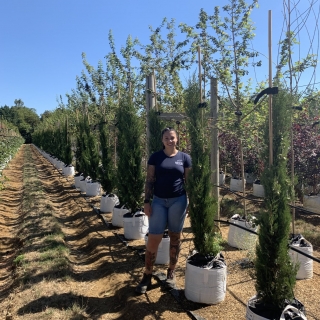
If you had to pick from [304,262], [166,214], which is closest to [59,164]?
[166,214]

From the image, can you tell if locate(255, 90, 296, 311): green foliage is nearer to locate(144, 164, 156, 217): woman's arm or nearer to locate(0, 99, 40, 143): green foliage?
locate(144, 164, 156, 217): woman's arm

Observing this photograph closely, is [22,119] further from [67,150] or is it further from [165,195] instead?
[165,195]

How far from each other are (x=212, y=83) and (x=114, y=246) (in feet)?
11.7

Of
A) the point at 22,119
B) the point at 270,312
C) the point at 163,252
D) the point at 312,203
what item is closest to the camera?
the point at 270,312

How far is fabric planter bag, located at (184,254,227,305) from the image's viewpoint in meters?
3.67

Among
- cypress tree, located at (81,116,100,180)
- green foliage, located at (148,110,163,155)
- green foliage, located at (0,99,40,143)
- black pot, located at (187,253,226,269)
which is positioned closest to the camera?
black pot, located at (187,253,226,269)

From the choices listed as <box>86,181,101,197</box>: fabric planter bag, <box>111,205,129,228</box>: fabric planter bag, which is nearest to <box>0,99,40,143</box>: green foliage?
<box>86,181,101,197</box>: fabric planter bag

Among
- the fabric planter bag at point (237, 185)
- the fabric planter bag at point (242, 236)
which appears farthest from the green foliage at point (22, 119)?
the fabric planter bag at point (242, 236)

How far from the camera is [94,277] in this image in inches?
195

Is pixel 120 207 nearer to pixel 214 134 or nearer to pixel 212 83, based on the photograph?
pixel 214 134

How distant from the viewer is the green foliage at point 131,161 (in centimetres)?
657

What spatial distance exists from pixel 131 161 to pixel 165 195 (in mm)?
2763

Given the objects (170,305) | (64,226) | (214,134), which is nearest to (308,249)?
(170,305)

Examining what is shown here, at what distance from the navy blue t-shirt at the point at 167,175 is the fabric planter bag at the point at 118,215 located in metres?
3.23
